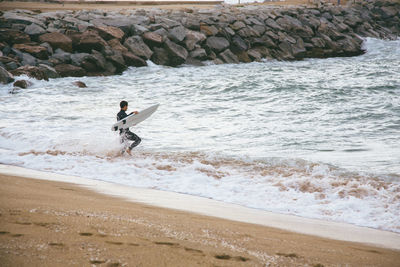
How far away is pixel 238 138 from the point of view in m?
10.7

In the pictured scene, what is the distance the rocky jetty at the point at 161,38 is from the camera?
20125 millimetres

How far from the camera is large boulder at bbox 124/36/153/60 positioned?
22.5m

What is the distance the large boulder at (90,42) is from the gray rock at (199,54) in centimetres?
563

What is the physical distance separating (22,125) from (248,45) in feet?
60.7

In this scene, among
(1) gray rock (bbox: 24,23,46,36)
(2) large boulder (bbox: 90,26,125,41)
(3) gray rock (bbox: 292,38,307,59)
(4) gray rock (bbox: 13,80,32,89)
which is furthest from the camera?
(3) gray rock (bbox: 292,38,307,59)

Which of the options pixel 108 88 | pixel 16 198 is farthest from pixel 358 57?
pixel 16 198

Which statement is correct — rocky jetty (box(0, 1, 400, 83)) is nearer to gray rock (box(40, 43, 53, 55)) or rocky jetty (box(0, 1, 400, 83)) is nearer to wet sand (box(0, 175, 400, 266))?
gray rock (box(40, 43, 53, 55))

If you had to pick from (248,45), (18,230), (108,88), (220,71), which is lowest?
(18,230)

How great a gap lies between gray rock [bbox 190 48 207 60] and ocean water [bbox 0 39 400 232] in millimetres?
3719

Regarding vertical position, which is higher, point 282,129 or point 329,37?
point 329,37

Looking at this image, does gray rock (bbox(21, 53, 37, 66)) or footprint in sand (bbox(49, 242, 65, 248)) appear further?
gray rock (bbox(21, 53, 37, 66))

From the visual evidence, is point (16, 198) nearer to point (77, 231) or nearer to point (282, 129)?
point (77, 231)

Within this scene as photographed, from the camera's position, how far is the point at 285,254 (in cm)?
354

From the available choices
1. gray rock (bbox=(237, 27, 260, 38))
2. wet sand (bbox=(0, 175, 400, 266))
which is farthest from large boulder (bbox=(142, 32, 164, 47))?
wet sand (bbox=(0, 175, 400, 266))
